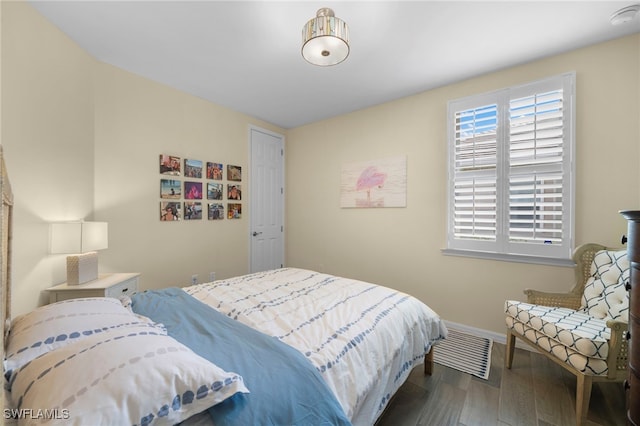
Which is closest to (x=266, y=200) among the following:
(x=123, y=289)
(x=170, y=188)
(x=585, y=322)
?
(x=170, y=188)

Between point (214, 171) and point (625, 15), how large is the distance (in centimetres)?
398

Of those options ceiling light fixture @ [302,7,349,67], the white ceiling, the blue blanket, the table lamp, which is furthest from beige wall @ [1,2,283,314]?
ceiling light fixture @ [302,7,349,67]

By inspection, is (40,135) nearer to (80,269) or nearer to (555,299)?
(80,269)

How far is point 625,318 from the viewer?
1712mm

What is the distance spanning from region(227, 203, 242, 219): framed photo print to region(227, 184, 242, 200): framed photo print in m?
0.10

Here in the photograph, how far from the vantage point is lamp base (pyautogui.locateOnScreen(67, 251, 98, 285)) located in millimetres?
2045

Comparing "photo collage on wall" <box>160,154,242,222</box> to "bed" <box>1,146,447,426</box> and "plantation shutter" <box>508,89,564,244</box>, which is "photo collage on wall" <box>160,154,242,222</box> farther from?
"plantation shutter" <box>508,89,564,244</box>

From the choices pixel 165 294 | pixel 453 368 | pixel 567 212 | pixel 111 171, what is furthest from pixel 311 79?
pixel 453 368

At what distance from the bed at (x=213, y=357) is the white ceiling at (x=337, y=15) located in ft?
4.99

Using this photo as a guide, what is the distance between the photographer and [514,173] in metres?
2.51

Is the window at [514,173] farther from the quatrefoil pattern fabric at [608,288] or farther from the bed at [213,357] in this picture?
the bed at [213,357]

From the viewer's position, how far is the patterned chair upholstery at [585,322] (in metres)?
1.52

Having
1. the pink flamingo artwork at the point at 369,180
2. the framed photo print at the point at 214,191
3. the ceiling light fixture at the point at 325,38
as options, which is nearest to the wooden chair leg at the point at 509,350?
the pink flamingo artwork at the point at 369,180

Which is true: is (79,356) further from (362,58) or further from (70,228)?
(362,58)
